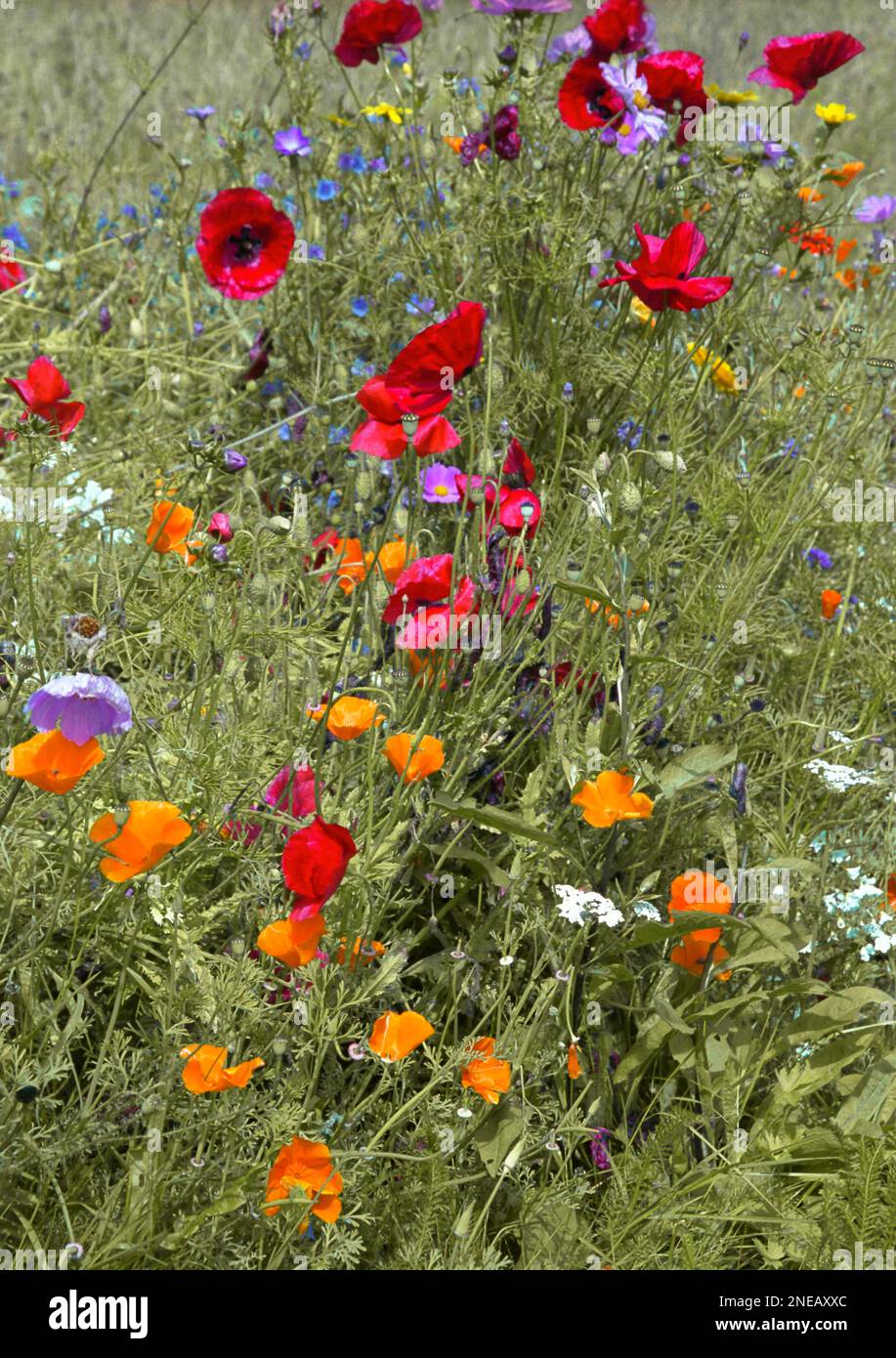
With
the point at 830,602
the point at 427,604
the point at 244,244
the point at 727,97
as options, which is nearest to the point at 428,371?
the point at 427,604

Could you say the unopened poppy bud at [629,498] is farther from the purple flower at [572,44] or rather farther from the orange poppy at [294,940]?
the purple flower at [572,44]

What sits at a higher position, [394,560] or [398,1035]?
[394,560]

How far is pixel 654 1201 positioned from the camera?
1.57 meters

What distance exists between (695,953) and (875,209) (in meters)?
1.90

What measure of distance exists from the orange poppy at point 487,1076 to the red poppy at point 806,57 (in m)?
1.59

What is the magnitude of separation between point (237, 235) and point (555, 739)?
3.40 ft

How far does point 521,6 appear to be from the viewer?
2.29 metres

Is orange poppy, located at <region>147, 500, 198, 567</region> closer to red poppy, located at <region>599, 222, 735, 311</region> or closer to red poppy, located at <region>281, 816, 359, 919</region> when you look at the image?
red poppy, located at <region>281, 816, 359, 919</region>

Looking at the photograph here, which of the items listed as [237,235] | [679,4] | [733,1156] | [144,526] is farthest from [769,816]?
[679,4]

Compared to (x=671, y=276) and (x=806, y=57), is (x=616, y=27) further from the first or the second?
(x=671, y=276)

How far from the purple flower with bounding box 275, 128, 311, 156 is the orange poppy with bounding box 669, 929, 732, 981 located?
167 cm

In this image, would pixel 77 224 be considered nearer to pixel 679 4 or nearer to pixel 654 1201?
pixel 654 1201

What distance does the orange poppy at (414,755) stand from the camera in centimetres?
155

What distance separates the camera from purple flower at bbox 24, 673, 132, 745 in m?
1.31
